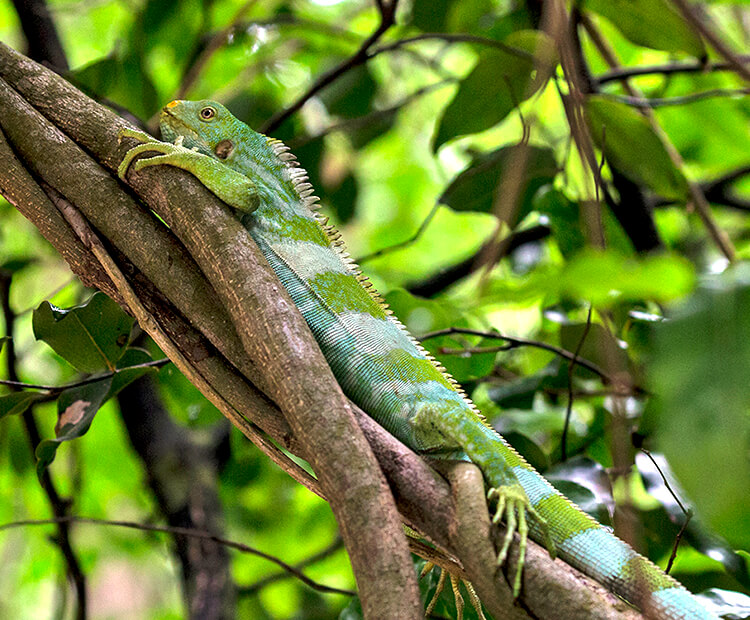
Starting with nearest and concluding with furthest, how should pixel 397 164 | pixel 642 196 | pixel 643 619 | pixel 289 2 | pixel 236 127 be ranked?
pixel 643 619
pixel 236 127
pixel 642 196
pixel 289 2
pixel 397 164

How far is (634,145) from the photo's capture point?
2758mm

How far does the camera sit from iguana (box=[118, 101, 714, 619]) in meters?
1.63

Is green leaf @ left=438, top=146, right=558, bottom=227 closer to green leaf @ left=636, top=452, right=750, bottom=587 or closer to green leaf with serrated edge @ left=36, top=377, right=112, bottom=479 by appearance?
green leaf @ left=636, top=452, right=750, bottom=587

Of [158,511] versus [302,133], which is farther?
[302,133]

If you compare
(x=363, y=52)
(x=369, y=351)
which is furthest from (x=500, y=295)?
(x=363, y=52)

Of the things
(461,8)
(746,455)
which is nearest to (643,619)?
(746,455)

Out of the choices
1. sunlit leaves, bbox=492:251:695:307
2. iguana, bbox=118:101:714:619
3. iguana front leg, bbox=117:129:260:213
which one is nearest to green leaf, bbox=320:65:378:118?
iguana, bbox=118:101:714:619

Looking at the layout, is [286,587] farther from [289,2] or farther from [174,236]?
[289,2]

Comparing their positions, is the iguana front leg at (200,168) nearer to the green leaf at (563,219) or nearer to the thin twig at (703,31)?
the thin twig at (703,31)

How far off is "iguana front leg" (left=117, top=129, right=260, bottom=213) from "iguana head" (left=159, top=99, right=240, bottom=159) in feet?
1.17

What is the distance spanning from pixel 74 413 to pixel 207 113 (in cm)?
104

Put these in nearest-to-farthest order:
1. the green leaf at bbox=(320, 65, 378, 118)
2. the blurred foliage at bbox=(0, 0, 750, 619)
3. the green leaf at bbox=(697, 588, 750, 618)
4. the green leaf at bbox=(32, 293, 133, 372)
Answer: the blurred foliage at bbox=(0, 0, 750, 619) → the green leaf at bbox=(697, 588, 750, 618) → the green leaf at bbox=(32, 293, 133, 372) → the green leaf at bbox=(320, 65, 378, 118)

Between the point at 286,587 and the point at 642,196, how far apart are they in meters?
2.92

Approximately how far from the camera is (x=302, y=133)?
4.13 meters
